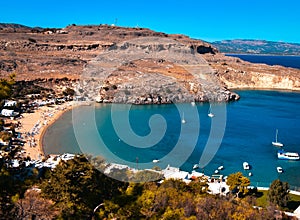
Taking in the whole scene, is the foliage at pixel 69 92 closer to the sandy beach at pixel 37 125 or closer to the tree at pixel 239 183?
the sandy beach at pixel 37 125

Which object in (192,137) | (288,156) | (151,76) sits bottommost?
(288,156)

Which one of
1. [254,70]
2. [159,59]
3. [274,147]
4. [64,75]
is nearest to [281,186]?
[274,147]

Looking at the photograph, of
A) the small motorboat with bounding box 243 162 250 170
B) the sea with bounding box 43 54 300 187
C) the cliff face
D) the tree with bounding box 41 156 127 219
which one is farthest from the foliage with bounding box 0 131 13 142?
the cliff face

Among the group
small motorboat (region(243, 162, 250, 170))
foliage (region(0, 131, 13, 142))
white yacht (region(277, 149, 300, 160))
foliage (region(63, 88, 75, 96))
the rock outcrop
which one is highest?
the rock outcrop

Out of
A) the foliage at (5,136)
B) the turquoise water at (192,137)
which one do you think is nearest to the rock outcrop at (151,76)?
the turquoise water at (192,137)

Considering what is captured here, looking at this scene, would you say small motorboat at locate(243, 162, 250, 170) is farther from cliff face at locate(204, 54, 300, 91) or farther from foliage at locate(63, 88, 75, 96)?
cliff face at locate(204, 54, 300, 91)

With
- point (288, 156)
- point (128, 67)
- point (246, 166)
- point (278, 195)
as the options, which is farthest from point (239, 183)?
point (128, 67)

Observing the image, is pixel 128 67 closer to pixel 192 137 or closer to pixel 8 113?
pixel 8 113
